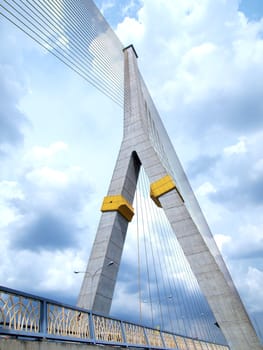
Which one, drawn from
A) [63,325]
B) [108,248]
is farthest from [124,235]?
[63,325]

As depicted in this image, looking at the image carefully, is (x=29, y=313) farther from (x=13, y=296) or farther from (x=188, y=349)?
(x=188, y=349)

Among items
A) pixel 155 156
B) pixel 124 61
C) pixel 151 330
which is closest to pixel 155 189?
pixel 155 156

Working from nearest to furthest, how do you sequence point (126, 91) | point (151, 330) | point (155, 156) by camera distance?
point (151, 330) < point (155, 156) < point (126, 91)

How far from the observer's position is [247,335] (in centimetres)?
1364

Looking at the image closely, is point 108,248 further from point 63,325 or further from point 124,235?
point 63,325

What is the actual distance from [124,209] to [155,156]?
13.3 ft

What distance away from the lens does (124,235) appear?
1806 cm

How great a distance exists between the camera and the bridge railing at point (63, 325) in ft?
15.3

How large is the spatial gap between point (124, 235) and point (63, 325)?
12236mm

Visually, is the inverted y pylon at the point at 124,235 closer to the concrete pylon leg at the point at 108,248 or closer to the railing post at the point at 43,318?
the concrete pylon leg at the point at 108,248

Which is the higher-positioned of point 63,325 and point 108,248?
point 108,248

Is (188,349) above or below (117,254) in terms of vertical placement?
below

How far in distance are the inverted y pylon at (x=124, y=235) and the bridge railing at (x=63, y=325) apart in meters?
5.91

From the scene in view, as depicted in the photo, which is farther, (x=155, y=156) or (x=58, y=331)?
(x=155, y=156)
